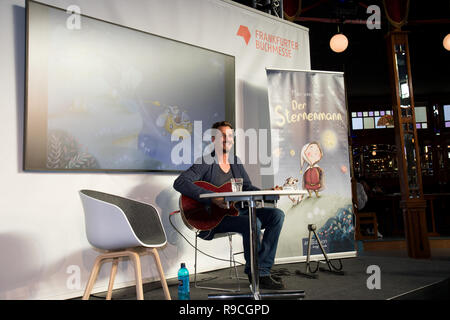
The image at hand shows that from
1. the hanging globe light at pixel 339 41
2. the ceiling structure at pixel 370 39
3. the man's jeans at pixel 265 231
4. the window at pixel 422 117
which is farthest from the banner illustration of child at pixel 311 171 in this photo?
Answer: the window at pixel 422 117

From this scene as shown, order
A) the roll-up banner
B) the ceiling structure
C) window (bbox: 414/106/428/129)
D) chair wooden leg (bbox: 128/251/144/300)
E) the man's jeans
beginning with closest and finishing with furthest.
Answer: chair wooden leg (bbox: 128/251/144/300)
the man's jeans
the roll-up banner
the ceiling structure
window (bbox: 414/106/428/129)

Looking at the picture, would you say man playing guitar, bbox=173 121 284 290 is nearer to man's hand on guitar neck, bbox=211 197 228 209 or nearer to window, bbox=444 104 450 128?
man's hand on guitar neck, bbox=211 197 228 209

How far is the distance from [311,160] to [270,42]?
158 centimetres

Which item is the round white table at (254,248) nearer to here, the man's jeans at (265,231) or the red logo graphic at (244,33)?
the man's jeans at (265,231)

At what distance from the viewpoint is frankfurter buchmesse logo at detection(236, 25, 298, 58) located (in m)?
4.84

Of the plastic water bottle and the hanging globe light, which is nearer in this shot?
the plastic water bottle

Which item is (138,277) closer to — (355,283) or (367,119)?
(355,283)

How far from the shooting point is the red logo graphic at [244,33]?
4.79 meters

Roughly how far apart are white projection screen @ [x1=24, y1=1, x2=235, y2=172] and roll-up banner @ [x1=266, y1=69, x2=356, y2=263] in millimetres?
720

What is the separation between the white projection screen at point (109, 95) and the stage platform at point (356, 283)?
3.57 feet

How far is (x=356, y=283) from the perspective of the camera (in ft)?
10.8

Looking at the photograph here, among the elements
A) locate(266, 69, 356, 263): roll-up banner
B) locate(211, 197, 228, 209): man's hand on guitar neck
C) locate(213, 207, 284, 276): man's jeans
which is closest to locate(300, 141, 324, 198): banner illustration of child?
locate(266, 69, 356, 263): roll-up banner
